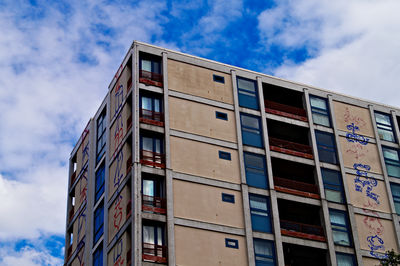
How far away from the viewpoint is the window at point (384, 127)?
64.3 metres

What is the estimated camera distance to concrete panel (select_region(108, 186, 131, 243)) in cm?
5247

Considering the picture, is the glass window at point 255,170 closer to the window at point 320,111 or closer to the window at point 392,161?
the window at point 320,111

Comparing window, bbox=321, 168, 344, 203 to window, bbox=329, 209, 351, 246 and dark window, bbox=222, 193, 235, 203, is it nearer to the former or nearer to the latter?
window, bbox=329, 209, 351, 246

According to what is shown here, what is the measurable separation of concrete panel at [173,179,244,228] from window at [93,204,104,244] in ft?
27.6

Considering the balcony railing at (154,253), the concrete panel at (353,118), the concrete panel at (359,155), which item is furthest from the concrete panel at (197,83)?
the balcony railing at (154,253)

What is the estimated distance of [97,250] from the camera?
2243 inches

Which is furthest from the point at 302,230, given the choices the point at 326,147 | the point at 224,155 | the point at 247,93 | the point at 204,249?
the point at 247,93

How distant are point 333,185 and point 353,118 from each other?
770cm

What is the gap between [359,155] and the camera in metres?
61.4

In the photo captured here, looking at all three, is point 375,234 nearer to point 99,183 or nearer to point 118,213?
point 118,213

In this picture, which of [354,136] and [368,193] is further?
[354,136]

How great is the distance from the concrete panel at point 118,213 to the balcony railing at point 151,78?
28.0ft

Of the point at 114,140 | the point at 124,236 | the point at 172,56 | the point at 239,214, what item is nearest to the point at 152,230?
the point at 124,236

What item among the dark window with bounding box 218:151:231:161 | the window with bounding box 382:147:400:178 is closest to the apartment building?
the dark window with bounding box 218:151:231:161
